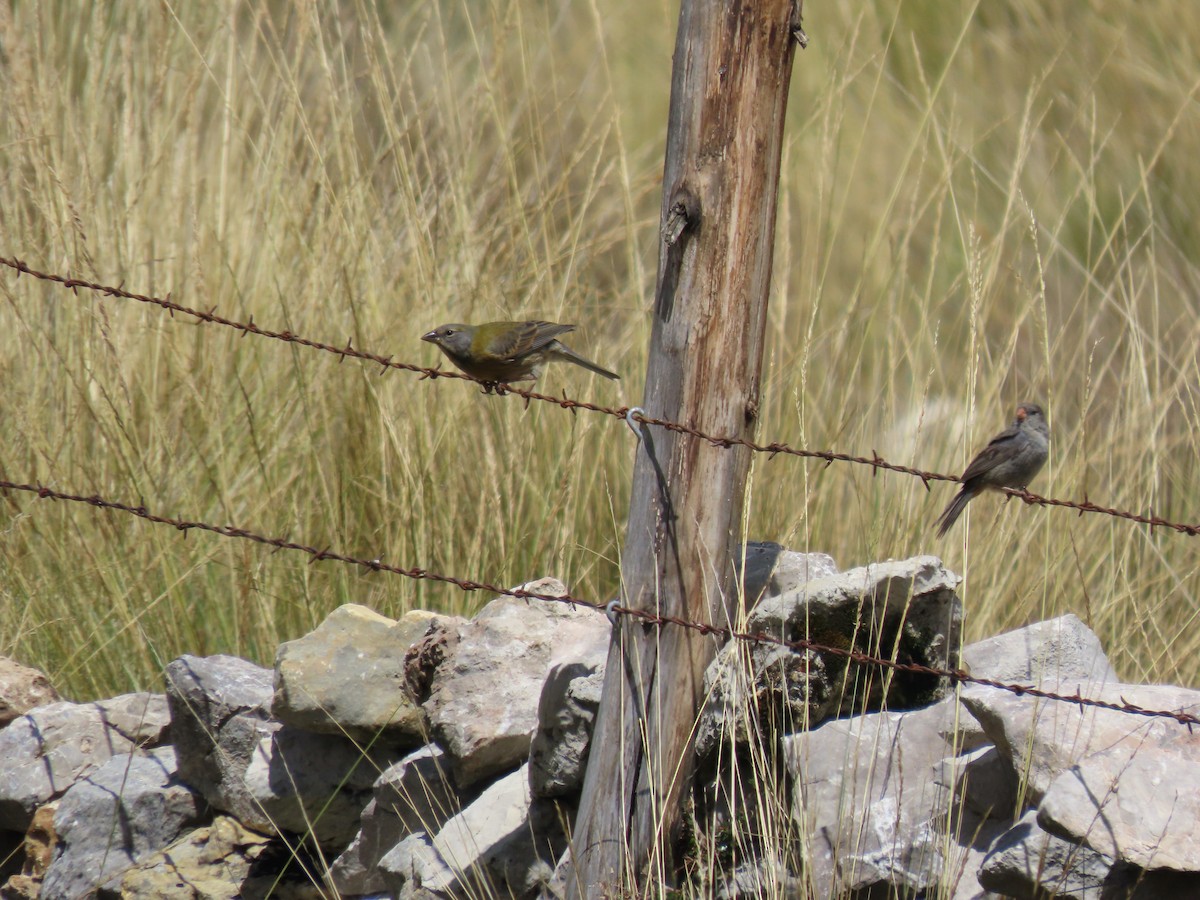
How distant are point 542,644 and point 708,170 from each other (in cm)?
161

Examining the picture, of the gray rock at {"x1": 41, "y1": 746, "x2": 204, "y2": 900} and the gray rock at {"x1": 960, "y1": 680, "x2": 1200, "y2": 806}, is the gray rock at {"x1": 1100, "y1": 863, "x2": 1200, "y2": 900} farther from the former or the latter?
the gray rock at {"x1": 41, "y1": 746, "x2": 204, "y2": 900}

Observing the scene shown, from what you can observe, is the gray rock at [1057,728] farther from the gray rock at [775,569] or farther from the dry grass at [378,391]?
the dry grass at [378,391]

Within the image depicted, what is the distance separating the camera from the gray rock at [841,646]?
12.0 feet

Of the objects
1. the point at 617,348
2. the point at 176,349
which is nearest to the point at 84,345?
the point at 176,349

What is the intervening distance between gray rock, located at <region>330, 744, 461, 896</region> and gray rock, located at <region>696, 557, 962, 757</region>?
2.95ft

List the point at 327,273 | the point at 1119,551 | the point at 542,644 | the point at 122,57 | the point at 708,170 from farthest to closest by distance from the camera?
the point at 122,57 → the point at 327,273 → the point at 1119,551 → the point at 542,644 → the point at 708,170

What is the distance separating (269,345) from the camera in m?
6.09

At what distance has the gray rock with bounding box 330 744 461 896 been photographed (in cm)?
416

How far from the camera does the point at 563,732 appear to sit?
381 centimetres

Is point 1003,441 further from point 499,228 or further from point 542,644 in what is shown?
point 499,228

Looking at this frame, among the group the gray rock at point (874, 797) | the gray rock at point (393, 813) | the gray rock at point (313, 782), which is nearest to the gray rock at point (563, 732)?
the gray rock at point (393, 813)

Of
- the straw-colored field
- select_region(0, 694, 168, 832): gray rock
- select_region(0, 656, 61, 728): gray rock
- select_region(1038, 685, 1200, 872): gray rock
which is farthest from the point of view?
the straw-colored field

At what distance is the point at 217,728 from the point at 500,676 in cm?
99

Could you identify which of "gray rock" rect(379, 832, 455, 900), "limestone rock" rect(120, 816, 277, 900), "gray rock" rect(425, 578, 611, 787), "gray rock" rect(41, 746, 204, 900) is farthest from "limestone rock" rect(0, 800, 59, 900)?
"gray rock" rect(425, 578, 611, 787)
